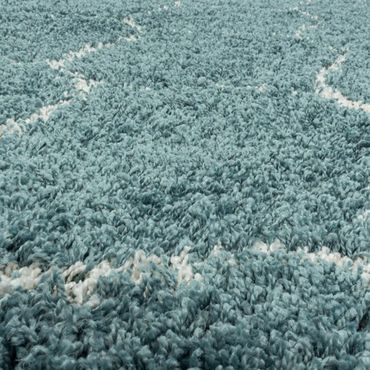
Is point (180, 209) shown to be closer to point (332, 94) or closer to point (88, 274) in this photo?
point (88, 274)

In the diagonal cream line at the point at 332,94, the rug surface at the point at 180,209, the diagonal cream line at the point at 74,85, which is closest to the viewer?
the rug surface at the point at 180,209

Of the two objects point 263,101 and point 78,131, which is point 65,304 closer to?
point 78,131

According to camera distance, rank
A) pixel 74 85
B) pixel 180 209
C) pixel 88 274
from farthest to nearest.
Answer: pixel 74 85
pixel 180 209
pixel 88 274

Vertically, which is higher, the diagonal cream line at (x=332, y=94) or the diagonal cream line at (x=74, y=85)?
the diagonal cream line at (x=332, y=94)

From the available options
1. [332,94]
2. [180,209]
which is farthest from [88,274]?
[332,94]

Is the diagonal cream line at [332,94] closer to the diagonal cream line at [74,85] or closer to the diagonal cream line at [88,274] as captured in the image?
the diagonal cream line at [74,85]

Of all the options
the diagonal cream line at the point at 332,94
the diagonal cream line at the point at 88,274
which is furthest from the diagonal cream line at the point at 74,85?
the diagonal cream line at the point at 332,94

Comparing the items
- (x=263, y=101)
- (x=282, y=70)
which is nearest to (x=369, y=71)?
(x=282, y=70)

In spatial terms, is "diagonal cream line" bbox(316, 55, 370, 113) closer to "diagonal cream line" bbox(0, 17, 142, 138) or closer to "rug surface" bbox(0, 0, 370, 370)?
"rug surface" bbox(0, 0, 370, 370)

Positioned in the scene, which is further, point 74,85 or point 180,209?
point 74,85

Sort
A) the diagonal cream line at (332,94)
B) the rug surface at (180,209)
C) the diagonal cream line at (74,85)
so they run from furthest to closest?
the diagonal cream line at (332,94), the diagonal cream line at (74,85), the rug surface at (180,209)

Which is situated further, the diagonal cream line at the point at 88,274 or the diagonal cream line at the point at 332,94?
the diagonal cream line at the point at 332,94
